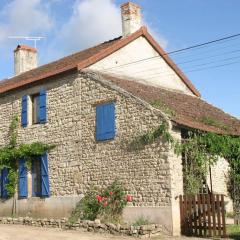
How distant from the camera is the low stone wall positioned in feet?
40.8

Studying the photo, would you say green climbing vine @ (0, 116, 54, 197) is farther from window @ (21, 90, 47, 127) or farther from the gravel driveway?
the gravel driveway

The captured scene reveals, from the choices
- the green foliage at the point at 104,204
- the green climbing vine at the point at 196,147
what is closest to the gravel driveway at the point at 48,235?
the green foliage at the point at 104,204

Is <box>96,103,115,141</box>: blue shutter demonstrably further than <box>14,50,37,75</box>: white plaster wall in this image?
No

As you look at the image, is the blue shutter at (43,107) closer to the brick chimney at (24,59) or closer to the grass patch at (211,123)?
the grass patch at (211,123)

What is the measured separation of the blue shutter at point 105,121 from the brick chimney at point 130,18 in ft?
16.7

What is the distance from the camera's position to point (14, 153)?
17.9 m

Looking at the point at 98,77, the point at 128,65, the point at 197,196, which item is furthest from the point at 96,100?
the point at 197,196

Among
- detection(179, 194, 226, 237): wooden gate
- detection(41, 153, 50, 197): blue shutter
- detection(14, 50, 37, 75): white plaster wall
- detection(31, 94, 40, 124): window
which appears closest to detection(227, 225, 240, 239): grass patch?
detection(179, 194, 226, 237): wooden gate

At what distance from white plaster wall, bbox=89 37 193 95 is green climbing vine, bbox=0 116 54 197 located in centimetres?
367

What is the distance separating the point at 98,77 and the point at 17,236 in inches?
240

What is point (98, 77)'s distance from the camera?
15.8 metres

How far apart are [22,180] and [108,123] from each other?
15.9 ft

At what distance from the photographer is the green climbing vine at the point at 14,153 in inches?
676

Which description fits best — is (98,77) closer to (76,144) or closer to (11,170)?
(76,144)
